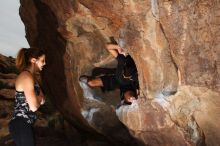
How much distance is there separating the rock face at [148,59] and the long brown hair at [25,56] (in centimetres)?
167

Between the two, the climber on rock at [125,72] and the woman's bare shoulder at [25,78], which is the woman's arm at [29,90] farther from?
the climber on rock at [125,72]

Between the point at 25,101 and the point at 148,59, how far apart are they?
6.86 feet

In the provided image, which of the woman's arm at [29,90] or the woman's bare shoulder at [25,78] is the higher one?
the woman's bare shoulder at [25,78]

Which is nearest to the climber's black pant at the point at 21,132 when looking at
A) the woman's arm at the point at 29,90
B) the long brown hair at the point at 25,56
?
the woman's arm at the point at 29,90

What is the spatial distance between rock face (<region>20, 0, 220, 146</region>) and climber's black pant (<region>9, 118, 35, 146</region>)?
219cm

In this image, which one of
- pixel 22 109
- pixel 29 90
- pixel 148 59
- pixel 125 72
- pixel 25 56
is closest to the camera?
pixel 29 90

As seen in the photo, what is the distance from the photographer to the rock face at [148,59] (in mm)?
4906

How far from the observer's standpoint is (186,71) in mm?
5098

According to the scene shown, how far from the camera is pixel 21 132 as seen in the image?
432 cm

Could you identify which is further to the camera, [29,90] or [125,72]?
[125,72]

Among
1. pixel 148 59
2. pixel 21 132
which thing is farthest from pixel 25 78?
pixel 148 59

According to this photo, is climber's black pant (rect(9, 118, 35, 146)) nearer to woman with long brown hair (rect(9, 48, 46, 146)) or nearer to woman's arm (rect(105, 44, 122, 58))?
woman with long brown hair (rect(9, 48, 46, 146))

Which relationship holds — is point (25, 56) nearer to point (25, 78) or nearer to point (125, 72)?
point (25, 78)

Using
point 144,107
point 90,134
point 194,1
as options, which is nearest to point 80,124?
point 90,134
